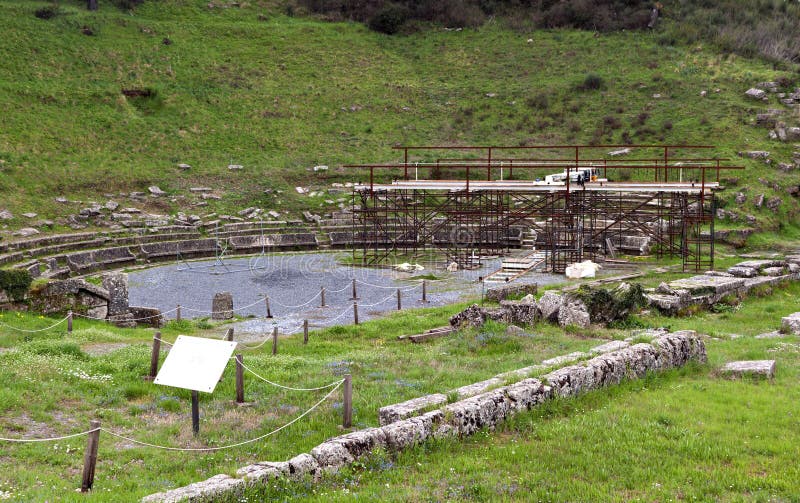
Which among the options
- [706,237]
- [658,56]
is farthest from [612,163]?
[658,56]

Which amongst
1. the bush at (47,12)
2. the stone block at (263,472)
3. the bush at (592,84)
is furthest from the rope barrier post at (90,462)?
the bush at (47,12)

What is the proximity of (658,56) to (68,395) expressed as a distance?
179ft

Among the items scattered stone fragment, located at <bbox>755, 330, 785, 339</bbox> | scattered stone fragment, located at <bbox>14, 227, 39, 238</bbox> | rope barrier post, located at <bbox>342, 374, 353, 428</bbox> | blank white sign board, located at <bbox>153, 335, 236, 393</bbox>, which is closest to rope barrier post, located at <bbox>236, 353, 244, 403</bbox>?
blank white sign board, located at <bbox>153, 335, 236, 393</bbox>

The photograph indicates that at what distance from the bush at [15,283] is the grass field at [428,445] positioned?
4142 mm

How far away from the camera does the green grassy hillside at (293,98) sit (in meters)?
41.6

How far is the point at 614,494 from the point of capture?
25.7 feet

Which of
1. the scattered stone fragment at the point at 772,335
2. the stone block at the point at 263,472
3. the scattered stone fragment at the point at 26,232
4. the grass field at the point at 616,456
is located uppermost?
the stone block at the point at 263,472

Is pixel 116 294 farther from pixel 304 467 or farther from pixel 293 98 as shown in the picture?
pixel 293 98

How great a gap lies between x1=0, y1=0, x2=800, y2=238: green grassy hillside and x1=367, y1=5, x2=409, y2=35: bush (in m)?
1.19

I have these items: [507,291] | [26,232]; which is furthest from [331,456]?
[26,232]

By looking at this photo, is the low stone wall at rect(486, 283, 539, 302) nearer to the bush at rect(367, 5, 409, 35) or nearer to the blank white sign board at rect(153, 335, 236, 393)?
the blank white sign board at rect(153, 335, 236, 393)

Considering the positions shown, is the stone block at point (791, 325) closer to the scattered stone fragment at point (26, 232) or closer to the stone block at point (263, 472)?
the stone block at point (263, 472)

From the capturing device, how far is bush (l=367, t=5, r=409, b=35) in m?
65.1

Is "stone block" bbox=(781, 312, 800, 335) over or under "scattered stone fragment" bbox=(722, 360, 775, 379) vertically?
under
